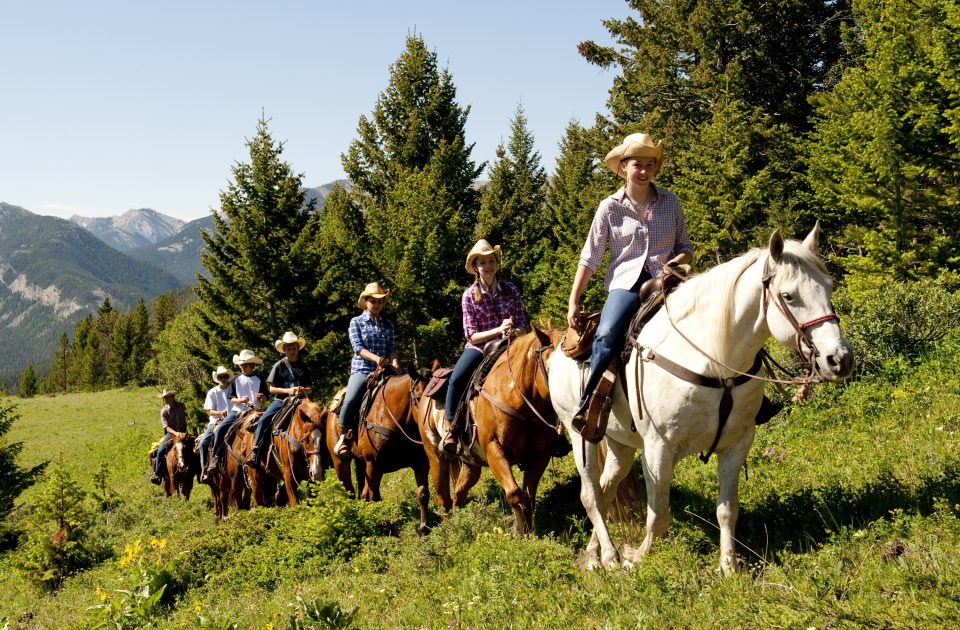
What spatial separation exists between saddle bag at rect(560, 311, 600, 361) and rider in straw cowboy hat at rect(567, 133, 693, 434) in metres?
0.26

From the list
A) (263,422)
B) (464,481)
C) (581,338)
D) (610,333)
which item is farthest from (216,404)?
A: (610,333)

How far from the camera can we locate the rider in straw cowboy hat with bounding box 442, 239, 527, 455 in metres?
7.39

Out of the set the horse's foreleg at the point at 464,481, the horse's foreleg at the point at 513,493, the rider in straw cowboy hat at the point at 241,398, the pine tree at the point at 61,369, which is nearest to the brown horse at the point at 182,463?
the rider in straw cowboy hat at the point at 241,398

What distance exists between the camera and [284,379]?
11.9m

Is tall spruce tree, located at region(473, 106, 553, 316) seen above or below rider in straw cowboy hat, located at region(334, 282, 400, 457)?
above

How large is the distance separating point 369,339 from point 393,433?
59.2 inches

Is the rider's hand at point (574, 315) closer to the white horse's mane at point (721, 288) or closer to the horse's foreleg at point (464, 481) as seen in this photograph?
the white horse's mane at point (721, 288)

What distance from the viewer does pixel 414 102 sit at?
33656mm

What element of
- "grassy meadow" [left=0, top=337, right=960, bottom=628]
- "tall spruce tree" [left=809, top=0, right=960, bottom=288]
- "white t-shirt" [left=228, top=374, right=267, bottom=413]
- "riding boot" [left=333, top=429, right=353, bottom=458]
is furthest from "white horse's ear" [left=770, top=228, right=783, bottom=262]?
"tall spruce tree" [left=809, top=0, right=960, bottom=288]

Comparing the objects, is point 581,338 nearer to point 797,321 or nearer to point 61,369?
point 797,321

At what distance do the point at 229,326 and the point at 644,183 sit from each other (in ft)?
72.2

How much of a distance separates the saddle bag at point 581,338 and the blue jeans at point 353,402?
4551 mm

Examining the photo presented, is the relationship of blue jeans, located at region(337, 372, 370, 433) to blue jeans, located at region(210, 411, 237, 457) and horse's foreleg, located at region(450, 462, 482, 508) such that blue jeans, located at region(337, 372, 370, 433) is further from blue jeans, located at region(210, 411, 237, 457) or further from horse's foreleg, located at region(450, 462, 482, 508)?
blue jeans, located at region(210, 411, 237, 457)

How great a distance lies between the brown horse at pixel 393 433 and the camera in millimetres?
9070
